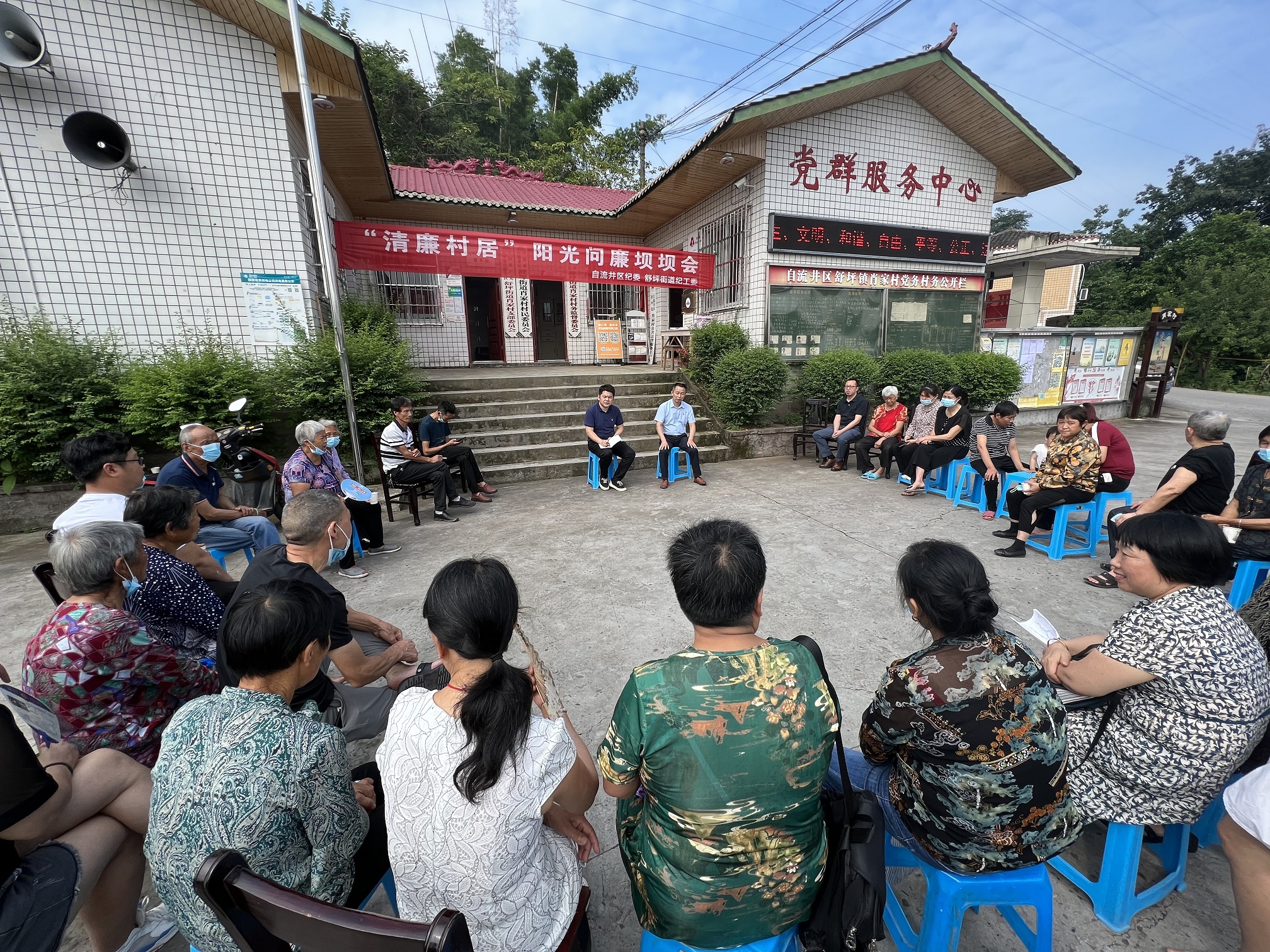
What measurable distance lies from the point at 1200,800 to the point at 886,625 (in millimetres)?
1650

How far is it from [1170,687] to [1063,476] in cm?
325

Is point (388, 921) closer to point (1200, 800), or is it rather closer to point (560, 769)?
point (560, 769)

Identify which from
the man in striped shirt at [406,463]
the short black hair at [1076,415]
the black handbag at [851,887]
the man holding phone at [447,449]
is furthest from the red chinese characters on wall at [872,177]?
the black handbag at [851,887]

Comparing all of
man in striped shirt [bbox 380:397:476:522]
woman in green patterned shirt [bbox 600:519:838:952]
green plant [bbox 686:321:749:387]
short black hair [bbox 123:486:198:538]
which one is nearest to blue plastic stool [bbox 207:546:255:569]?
short black hair [bbox 123:486:198:538]

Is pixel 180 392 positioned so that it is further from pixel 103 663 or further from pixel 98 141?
pixel 103 663

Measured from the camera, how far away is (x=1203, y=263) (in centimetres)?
2011

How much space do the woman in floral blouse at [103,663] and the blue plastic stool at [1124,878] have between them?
2.91 m

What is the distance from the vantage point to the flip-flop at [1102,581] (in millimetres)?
3676

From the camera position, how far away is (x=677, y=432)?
21.9 feet

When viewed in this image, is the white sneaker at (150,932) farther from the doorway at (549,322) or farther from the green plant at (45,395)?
the doorway at (549,322)

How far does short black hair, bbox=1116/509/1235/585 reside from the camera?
1.57 metres

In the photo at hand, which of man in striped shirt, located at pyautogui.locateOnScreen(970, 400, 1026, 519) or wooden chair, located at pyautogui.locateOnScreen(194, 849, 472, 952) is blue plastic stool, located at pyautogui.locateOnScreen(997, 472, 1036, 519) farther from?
wooden chair, located at pyautogui.locateOnScreen(194, 849, 472, 952)

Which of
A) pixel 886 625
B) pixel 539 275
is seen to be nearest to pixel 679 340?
pixel 539 275

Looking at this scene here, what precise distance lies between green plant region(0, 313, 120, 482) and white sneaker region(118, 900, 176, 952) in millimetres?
5030
